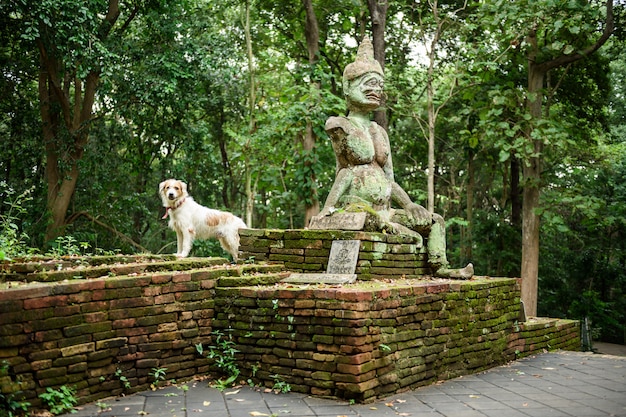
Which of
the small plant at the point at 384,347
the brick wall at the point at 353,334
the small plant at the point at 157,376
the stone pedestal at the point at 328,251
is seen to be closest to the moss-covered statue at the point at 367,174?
the stone pedestal at the point at 328,251

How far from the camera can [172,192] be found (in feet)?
25.1

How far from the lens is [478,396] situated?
215 inches

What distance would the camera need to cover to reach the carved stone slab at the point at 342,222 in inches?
259

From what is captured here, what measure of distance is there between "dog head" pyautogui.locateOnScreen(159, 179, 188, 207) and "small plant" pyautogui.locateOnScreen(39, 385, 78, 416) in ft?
11.3

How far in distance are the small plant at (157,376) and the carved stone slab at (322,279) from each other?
1.51m

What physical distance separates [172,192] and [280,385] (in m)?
3.32

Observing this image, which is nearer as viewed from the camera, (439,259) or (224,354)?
(224,354)

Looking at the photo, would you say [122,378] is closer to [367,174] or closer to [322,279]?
[322,279]

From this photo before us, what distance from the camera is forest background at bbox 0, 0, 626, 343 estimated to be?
35.4 ft

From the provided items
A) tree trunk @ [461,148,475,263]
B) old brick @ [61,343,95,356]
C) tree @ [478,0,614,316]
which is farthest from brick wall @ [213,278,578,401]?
tree trunk @ [461,148,475,263]

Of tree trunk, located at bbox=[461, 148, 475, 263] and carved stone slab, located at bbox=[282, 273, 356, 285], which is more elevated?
tree trunk, located at bbox=[461, 148, 475, 263]

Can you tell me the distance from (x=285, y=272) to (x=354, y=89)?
7.96 feet

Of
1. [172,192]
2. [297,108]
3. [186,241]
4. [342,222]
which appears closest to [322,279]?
[342,222]

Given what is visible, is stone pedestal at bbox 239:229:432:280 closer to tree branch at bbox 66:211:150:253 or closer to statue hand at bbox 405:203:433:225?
statue hand at bbox 405:203:433:225
